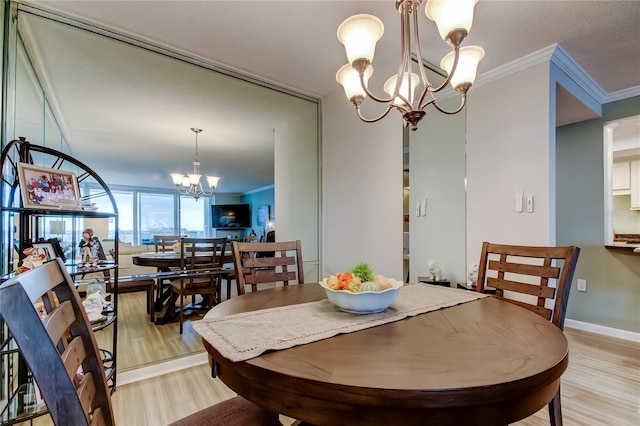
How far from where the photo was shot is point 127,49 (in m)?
2.16

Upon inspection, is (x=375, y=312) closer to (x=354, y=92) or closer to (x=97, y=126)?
(x=354, y=92)

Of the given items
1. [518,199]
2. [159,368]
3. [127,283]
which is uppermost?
[518,199]

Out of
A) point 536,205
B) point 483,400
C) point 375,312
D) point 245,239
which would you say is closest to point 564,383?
point 536,205

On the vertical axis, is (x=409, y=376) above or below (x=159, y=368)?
above

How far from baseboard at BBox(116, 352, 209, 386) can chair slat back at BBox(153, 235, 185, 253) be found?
0.86 m

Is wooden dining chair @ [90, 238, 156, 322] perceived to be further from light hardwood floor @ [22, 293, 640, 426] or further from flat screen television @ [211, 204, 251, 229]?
flat screen television @ [211, 204, 251, 229]

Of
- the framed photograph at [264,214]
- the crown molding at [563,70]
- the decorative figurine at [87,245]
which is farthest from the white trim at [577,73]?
the decorative figurine at [87,245]

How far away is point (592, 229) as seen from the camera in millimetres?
2988

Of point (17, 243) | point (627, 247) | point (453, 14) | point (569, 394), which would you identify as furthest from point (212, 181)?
point (627, 247)

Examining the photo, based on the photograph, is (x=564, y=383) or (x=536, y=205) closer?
(x=564, y=383)

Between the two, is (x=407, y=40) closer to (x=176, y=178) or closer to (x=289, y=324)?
(x=289, y=324)

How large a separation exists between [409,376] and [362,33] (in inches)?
51.6

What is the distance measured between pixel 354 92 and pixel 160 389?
2.21m

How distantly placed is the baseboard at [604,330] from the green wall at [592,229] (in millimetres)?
34
